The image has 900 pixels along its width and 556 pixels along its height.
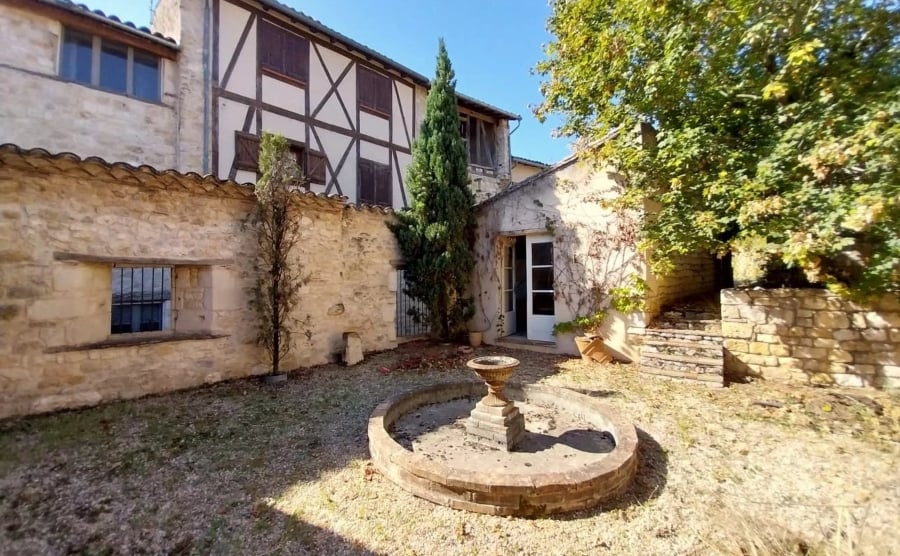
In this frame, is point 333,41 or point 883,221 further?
point 333,41

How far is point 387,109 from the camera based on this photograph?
1056 centimetres

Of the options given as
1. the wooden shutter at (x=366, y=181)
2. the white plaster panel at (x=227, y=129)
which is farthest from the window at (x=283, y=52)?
the wooden shutter at (x=366, y=181)

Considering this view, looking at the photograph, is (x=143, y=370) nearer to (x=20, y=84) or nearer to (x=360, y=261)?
(x=360, y=261)

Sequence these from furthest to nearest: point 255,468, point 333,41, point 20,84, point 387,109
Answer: point 387,109 → point 333,41 → point 20,84 → point 255,468

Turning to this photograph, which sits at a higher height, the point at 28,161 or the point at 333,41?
the point at 333,41

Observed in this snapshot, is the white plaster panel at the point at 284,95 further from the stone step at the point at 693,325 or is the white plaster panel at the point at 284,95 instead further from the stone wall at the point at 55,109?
the stone step at the point at 693,325

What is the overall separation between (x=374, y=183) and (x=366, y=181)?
0.85 feet

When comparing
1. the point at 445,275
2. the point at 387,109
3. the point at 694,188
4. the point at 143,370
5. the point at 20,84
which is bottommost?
the point at 143,370

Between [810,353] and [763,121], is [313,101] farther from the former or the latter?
[810,353]

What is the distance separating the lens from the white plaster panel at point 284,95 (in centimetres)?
838

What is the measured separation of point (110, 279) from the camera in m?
4.78

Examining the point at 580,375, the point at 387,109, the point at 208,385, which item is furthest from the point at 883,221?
the point at 387,109

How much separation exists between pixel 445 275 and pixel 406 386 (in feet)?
10.0

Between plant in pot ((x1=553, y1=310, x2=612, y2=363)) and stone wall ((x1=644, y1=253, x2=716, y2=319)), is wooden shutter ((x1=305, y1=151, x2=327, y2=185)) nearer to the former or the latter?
plant in pot ((x1=553, y1=310, x2=612, y2=363))
